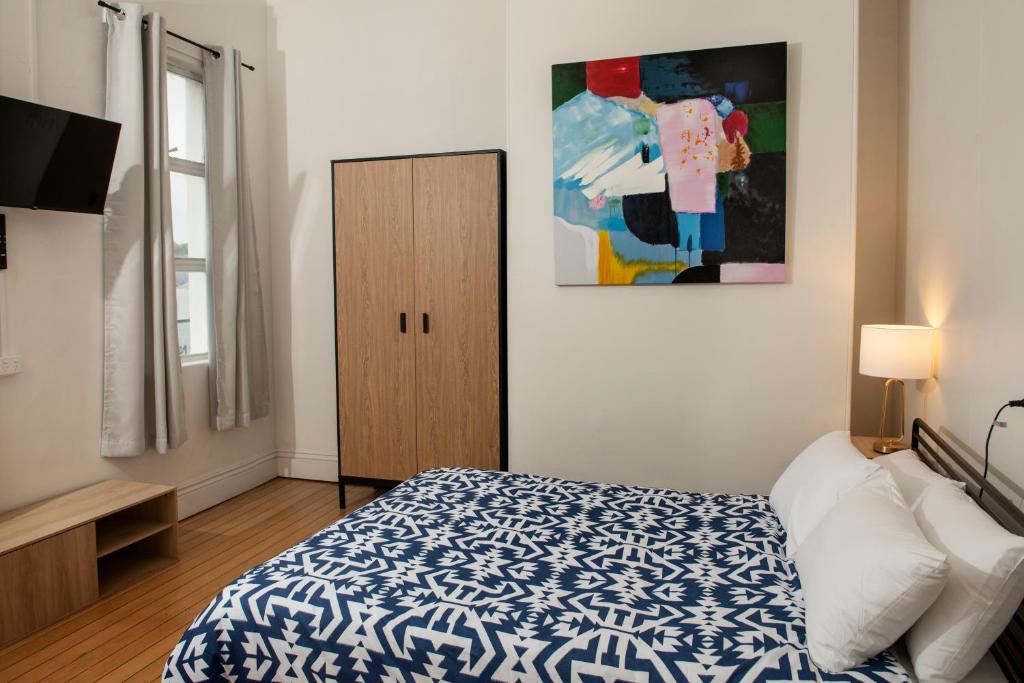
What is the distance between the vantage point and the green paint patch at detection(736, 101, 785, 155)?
3168 millimetres

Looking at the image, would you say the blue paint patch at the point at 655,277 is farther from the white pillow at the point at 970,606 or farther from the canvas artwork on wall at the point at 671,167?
the white pillow at the point at 970,606

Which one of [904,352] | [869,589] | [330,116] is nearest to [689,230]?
[904,352]

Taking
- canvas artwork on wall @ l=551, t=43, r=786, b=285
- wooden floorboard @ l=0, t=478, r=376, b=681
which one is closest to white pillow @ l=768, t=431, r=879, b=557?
canvas artwork on wall @ l=551, t=43, r=786, b=285

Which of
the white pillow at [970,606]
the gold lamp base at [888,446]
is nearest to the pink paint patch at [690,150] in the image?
the gold lamp base at [888,446]

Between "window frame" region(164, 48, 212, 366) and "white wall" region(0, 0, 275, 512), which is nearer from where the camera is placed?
"white wall" region(0, 0, 275, 512)

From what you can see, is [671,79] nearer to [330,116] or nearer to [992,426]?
[992,426]

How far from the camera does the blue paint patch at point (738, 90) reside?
3.20m

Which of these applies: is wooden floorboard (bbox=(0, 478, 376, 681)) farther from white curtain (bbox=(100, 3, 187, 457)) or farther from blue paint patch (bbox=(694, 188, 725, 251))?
blue paint patch (bbox=(694, 188, 725, 251))

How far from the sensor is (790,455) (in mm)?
3312

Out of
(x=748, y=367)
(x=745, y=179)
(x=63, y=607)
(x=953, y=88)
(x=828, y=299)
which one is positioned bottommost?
(x=63, y=607)

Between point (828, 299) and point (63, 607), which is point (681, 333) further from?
point (63, 607)

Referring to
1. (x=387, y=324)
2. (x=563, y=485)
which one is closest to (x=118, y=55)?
(x=387, y=324)

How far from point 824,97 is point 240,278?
10.9 ft

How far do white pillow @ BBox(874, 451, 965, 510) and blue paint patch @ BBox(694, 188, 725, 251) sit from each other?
4.32 ft
